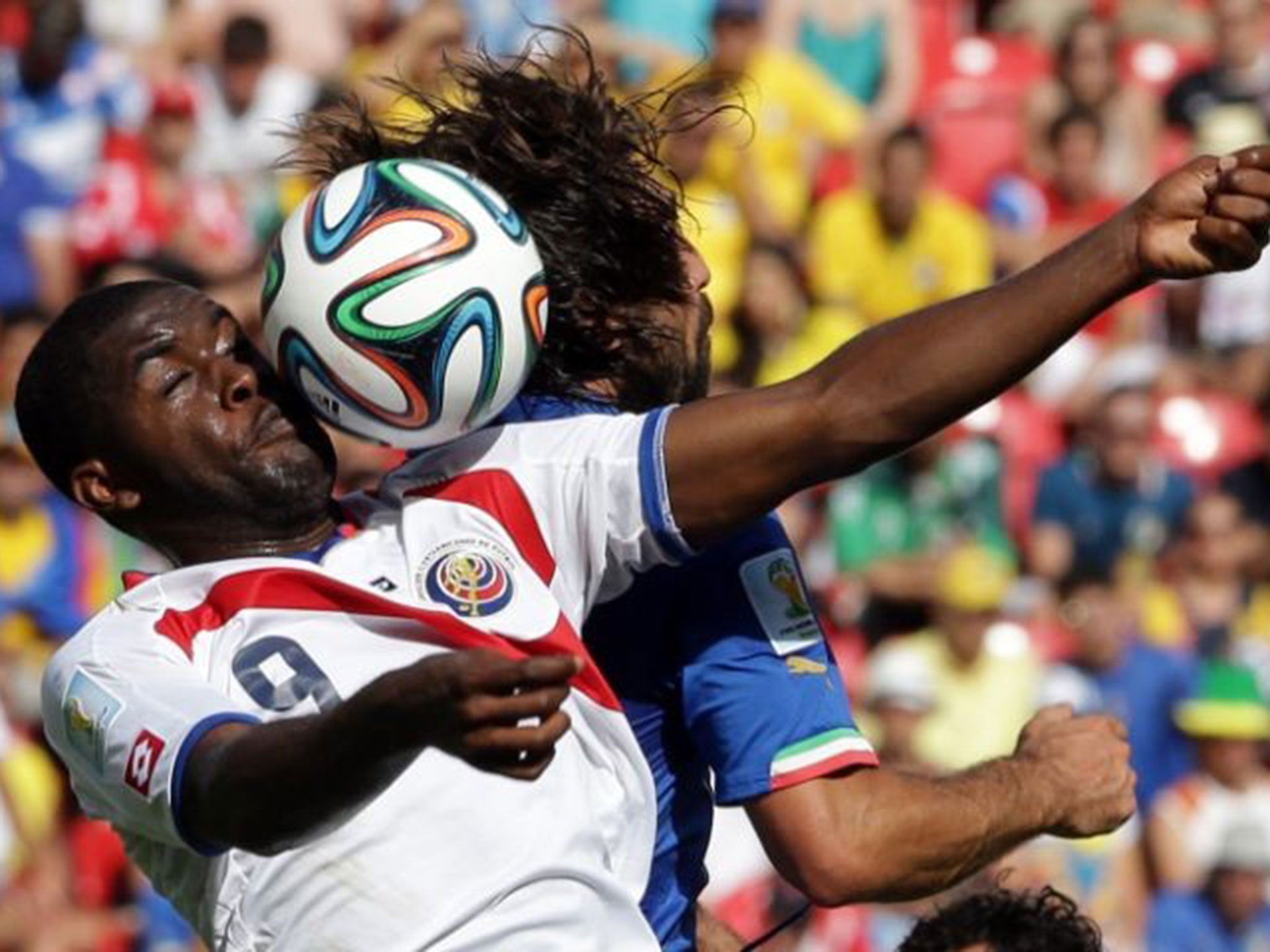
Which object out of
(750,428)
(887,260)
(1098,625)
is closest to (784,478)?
(750,428)

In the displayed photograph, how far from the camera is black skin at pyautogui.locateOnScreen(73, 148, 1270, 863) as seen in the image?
3.49 meters

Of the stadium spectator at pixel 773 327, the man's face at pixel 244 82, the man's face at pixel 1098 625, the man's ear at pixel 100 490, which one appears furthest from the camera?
the man's face at pixel 244 82

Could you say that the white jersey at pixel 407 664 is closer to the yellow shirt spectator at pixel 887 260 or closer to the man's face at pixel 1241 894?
the man's face at pixel 1241 894

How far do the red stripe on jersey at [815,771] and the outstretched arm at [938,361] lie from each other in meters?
0.43

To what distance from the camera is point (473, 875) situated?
154 inches

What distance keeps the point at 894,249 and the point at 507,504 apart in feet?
26.2

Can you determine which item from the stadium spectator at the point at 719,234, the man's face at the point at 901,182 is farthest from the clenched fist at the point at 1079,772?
the man's face at the point at 901,182

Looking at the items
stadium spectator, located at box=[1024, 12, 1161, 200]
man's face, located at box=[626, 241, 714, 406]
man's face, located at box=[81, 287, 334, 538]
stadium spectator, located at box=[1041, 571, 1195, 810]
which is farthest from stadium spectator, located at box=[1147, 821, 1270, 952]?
man's face, located at box=[81, 287, 334, 538]

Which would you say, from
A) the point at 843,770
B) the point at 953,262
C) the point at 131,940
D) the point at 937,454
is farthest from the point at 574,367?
the point at 953,262

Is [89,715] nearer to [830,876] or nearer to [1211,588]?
[830,876]

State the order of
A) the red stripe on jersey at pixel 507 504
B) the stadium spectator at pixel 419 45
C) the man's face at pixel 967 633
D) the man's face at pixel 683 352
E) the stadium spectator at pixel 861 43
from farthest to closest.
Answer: the stadium spectator at pixel 861 43
the stadium spectator at pixel 419 45
the man's face at pixel 967 633
the man's face at pixel 683 352
the red stripe on jersey at pixel 507 504

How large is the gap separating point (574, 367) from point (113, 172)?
7906mm

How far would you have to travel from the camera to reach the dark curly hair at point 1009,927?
14.8 feet

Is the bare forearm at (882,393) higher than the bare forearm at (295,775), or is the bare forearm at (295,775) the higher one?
the bare forearm at (882,393)
